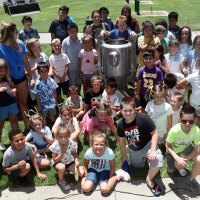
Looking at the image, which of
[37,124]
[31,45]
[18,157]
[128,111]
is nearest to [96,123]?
[37,124]

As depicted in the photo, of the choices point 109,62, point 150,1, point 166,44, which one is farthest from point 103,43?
point 150,1

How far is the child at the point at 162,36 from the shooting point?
6.68 meters

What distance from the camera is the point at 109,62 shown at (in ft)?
21.5

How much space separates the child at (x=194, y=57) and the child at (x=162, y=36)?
65 cm

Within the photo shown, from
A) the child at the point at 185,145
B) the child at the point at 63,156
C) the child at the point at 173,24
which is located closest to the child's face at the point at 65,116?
the child at the point at 63,156

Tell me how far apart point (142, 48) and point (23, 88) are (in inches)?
98.4

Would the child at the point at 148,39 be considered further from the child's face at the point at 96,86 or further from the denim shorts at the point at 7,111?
the denim shorts at the point at 7,111

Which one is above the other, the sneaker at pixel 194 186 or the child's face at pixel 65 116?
the child's face at pixel 65 116

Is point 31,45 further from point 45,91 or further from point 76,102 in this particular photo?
point 76,102

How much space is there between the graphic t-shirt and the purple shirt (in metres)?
1.44

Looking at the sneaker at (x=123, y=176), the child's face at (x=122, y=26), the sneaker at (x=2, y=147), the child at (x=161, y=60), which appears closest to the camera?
the sneaker at (x=123, y=176)

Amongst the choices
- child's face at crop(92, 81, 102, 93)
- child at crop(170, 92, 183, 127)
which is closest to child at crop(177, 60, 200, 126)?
child at crop(170, 92, 183, 127)

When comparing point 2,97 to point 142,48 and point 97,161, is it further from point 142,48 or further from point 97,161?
point 142,48

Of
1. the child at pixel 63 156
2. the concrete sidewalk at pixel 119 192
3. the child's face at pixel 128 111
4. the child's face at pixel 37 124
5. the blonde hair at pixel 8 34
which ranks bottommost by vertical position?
the concrete sidewalk at pixel 119 192
